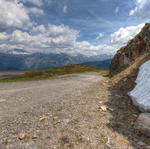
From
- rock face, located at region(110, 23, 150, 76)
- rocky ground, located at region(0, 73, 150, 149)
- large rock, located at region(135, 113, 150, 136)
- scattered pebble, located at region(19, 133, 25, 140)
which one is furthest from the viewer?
rock face, located at region(110, 23, 150, 76)

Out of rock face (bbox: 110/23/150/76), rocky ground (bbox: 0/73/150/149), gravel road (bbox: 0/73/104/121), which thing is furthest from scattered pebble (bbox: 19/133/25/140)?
rock face (bbox: 110/23/150/76)

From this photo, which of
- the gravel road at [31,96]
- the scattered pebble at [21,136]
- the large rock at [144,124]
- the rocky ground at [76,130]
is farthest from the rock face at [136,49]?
the scattered pebble at [21,136]

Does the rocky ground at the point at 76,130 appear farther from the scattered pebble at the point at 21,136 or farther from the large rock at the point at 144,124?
the large rock at the point at 144,124

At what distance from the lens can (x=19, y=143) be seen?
18.4ft

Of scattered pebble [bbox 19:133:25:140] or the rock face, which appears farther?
the rock face

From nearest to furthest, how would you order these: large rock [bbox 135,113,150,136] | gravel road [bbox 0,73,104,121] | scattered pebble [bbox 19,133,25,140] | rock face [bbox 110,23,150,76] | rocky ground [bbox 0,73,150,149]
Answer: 1. rocky ground [bbox 0,73,150,149]
2. large rock [bbox 135,113,150,136]
3. scattered pebble [bbox 19,133,25,140]
4. gravel road [bbox 0,73,104,121]
5. rock face [bbox 110,23,150,76]

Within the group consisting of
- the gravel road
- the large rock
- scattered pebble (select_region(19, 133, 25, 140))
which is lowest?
the gravel road

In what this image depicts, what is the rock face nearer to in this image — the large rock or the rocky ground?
the rocky ground

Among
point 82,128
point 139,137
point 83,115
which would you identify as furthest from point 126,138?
point 83,115

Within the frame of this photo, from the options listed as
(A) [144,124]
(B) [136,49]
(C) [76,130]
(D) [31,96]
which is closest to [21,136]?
(C) [76,130]

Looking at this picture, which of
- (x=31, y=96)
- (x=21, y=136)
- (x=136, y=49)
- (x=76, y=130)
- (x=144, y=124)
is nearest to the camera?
(x=144, y=124)

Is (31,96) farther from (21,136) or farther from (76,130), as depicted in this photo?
(76,130)

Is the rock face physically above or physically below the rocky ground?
above

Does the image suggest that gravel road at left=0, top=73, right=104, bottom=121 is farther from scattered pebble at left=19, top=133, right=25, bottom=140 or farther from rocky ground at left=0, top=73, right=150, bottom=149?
scattered pebble at left=19, top=133, right=25, bottom=140
